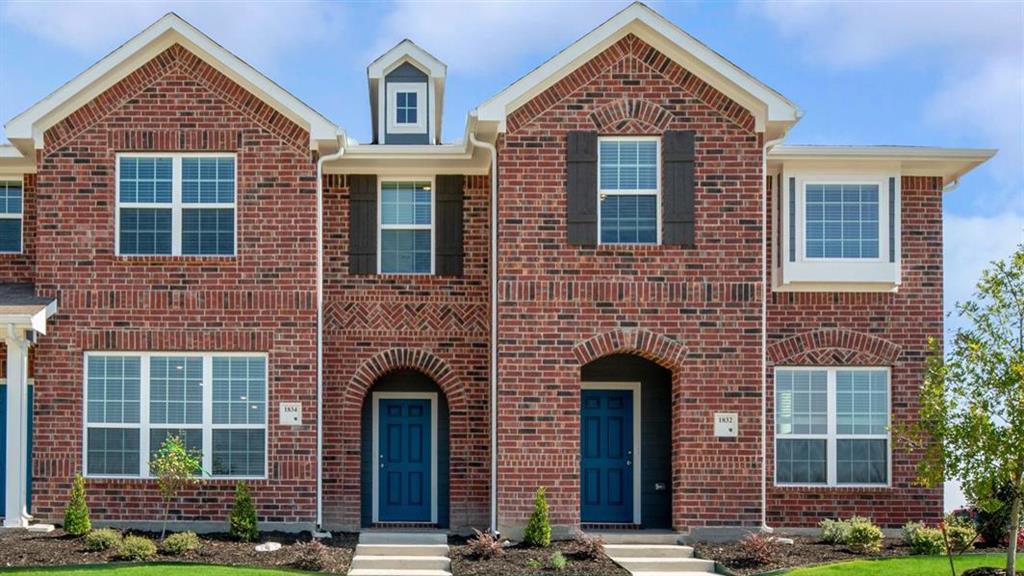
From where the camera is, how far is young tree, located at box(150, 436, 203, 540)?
1752cm

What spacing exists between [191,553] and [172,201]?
17.0ft

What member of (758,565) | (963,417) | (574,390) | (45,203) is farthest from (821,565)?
(45,203)

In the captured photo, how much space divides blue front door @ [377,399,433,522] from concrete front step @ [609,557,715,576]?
13.4 ft

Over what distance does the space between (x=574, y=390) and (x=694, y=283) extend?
2271 millimetres

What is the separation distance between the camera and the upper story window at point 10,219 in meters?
19.8

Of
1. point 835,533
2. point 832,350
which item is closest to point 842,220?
point 832,350

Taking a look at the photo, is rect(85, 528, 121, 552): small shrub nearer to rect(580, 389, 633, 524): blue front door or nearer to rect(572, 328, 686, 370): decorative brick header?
rect(572, 328, 686, 370): decorative brick header

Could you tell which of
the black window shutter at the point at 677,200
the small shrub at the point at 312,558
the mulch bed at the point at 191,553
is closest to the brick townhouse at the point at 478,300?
the black window shutter at the point at 677,200

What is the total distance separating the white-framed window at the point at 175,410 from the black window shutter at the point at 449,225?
10.3 ft

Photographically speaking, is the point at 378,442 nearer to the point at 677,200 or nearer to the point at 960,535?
the point at 677,200

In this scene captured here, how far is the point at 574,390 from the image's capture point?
17938 millimetres

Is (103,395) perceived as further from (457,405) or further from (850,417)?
(850,417)

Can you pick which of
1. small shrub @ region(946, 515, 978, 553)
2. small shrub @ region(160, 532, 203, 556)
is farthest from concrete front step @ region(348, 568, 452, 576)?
small shrub @ region(946, 515, 978, 553)

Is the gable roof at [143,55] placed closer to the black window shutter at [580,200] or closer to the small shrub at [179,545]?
the black window shutter at [580,200]
